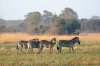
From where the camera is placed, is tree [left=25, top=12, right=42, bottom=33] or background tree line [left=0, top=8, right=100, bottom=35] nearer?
background tree line [left=0, top=8, right=100, bottom=35]

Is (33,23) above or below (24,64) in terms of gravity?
above

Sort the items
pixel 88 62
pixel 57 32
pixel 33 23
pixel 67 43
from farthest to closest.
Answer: pixel 33 23, pixel 57 32, pixel 67 43, pixel 88 62

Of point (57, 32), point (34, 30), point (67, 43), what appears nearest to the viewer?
point (67, 43)

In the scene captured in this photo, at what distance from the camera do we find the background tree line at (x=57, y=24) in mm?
55631

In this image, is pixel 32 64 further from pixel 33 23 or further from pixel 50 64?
pixel 33 23

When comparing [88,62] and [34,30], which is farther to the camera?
[34,30]

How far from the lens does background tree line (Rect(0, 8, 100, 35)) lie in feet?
183

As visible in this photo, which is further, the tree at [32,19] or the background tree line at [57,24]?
the tree at [32,19]

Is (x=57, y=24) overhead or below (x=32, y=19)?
below

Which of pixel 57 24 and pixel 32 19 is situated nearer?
pixel 57 24

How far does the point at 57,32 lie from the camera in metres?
55.1

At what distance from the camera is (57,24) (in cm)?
5575

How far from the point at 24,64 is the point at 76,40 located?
907 cm

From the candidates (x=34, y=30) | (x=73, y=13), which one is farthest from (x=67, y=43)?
(x=73, y=13)
